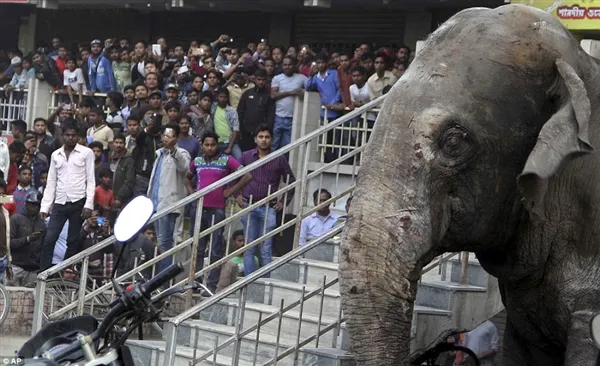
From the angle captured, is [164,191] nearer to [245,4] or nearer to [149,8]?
[245,4]

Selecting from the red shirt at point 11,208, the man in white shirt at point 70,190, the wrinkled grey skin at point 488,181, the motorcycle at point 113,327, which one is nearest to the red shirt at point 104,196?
the man in white shirt at point 70,190

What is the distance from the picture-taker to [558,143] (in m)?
5.40

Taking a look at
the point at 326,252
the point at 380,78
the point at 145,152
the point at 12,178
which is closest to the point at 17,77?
the point at 12,178

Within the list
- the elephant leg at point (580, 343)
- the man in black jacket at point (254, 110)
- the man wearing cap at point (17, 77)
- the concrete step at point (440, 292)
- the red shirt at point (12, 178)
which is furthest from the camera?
the man wearing cap at point (17, 77)

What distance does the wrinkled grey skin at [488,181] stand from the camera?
17.6 feet

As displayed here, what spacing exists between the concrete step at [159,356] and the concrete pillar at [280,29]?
1145 cm

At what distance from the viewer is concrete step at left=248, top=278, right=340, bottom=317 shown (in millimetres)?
9461

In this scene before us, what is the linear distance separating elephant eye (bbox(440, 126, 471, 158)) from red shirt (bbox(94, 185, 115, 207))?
9.73 meters

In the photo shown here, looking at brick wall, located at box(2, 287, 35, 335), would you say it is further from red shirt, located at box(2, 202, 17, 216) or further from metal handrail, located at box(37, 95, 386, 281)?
metal handrail, located at box(37, 95, 386, 281)

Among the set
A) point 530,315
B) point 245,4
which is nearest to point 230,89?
point 245,4

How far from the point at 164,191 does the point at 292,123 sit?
1982 millimetres

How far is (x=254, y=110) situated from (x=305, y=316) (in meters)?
5.97

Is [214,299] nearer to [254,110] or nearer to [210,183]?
[210,183]

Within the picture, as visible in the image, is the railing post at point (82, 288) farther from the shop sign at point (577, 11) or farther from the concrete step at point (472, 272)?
the shop sign at point (577, 11)
